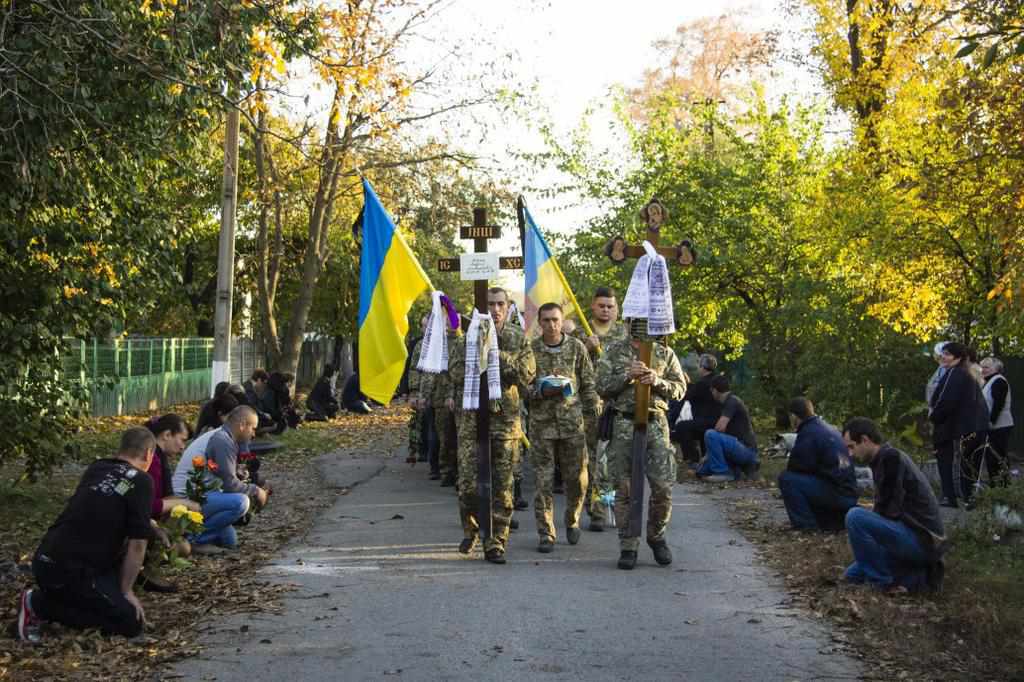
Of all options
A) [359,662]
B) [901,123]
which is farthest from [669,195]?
[359,662]

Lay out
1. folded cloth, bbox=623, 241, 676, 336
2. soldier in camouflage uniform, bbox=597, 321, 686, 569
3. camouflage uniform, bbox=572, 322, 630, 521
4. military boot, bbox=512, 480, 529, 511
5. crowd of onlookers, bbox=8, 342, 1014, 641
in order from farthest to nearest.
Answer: military boot, bbox=512, 480, 529, 511 → camouflage uniform, bbox=572, 322, 630, 521 → folded cloth, bbox=623, 241, 676, 336 → soldier in camouflage uniform, bbox=597, 321, 686, 569 → crowd of onlookers, bbox=8, 342, 1014, 641

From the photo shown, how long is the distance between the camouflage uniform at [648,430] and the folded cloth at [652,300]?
264mm

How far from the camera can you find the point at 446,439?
15.1 metres

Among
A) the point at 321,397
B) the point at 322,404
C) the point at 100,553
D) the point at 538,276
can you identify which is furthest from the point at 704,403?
the point at 321,397

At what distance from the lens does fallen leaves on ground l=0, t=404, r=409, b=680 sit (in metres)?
6.94

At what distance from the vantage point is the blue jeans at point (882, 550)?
8516 millimetres

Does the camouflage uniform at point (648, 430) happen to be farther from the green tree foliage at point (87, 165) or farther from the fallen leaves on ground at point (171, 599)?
the green tree foliage at point (87, 165)

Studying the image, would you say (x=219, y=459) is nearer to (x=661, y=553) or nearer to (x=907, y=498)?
(x=661, y=553)

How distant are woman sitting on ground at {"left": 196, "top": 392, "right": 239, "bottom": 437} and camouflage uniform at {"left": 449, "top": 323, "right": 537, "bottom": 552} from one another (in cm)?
242

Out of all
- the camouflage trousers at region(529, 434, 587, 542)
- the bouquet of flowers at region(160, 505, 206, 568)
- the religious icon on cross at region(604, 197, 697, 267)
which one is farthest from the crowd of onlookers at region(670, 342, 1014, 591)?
the bouquet of flowers at region(160, 505, 206, 568)

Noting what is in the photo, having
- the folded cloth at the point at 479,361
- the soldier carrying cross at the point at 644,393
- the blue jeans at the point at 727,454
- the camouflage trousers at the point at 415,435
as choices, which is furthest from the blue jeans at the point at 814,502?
the camouflage trousers at the point at 415,435

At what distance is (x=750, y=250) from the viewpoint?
77.7 ft

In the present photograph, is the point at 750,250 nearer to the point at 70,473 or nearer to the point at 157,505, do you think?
the point at 70,473

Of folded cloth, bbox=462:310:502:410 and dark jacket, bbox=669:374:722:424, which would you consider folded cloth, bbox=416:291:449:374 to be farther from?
dark jacket, bbox=669:374:722:424
